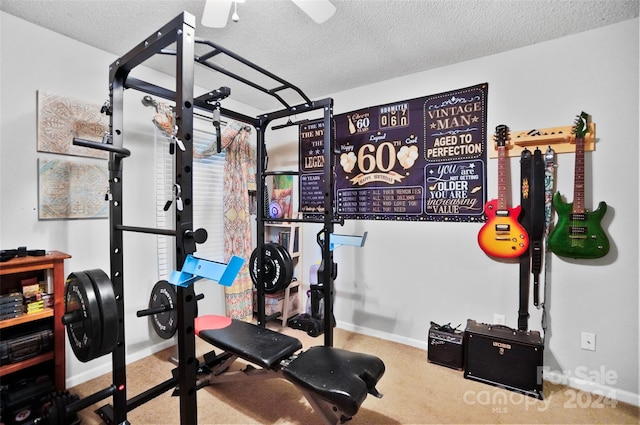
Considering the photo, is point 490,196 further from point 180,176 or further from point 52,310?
point 52,310

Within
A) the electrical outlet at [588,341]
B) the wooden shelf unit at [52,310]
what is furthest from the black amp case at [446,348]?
the wooden shelf unit at [52,310]

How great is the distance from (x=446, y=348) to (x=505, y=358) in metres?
0.40

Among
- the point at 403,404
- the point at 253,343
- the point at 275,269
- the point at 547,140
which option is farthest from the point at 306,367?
the point at 547,140

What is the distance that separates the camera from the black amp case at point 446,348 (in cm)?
228

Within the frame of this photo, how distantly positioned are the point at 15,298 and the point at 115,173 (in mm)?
906

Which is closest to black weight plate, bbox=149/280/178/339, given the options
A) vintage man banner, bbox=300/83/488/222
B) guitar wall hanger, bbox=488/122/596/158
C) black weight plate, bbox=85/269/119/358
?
black weight plate, bbox=85/269/119/358

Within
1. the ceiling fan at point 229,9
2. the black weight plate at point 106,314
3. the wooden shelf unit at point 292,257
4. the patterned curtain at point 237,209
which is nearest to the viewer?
the black weight plate at point 106,314

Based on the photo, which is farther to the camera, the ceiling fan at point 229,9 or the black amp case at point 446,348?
the black amp case at point 446,348

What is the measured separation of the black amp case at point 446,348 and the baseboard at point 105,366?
7.28ft

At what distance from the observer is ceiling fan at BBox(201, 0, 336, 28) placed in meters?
1.46

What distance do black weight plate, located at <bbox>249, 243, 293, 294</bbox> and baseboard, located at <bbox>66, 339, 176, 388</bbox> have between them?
1054mm

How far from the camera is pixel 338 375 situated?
4.90 ft

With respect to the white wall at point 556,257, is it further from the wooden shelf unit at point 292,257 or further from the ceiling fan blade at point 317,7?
the ceiling fan blade at point 317,7

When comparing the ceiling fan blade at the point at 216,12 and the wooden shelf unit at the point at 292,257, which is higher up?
the ceiling fan blade at the point at 216,12
